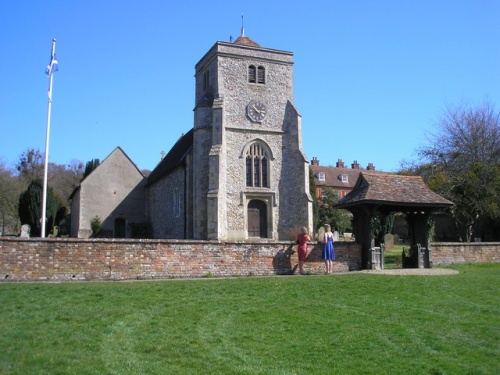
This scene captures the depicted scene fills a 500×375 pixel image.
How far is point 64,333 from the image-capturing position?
7.47 metres

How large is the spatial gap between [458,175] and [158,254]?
19728 mm

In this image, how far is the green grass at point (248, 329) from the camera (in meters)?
6.40

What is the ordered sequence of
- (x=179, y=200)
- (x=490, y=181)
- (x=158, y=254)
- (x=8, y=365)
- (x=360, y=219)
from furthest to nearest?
(x=179, y=200)
(x=490, y=181)
(x=360, y=219)
(x=158, y=254)
(x=8, y=365)

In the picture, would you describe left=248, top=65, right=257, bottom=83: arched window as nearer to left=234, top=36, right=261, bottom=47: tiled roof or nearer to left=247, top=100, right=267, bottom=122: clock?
left=247, top=100, right=267, bottom=122: clock

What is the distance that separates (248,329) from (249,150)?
21764 mm

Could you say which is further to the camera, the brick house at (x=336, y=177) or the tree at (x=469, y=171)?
the brick house at (x=336, y=177)

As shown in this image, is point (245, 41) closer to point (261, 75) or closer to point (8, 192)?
point (261, 75)

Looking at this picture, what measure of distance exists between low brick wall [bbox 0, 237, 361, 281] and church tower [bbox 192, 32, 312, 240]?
36.2 ft

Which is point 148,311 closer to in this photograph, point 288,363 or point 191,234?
point 288,363

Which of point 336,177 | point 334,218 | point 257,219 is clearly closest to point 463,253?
point 257,219

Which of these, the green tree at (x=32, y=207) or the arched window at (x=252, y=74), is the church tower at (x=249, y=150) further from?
the green tree at (x=32, y=207)

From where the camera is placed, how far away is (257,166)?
29.5 m

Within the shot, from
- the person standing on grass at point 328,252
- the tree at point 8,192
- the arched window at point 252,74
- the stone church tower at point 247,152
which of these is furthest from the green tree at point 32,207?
the person standing on grass at point 328,252

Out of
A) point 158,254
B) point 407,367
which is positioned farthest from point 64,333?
point 158,254
